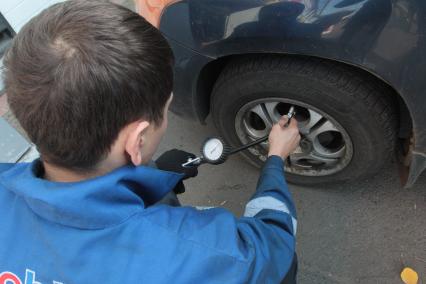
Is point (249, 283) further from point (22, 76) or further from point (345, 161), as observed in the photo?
point (345, 161)

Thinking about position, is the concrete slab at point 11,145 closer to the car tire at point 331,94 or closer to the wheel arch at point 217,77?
the wheel arch at point 217,77

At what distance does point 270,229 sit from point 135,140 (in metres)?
0.44

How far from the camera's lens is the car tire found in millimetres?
1493

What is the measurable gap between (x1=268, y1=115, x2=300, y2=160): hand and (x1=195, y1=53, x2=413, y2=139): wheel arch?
11.3 inches

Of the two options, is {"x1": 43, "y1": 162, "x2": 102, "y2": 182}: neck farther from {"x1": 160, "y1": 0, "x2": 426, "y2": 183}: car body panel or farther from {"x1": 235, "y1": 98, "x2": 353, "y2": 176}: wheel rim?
{"x1": 235, "y1": 98, "x2": 353, "y2": 176}: wheel rim

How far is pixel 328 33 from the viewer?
1.31 metres

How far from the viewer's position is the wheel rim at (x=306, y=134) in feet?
5.51

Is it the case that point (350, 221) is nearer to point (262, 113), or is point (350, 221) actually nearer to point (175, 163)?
point (262, 113)

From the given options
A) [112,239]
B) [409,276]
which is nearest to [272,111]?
[409,276]

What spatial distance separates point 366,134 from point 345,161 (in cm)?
24

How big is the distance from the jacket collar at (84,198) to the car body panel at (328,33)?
745 millimetres

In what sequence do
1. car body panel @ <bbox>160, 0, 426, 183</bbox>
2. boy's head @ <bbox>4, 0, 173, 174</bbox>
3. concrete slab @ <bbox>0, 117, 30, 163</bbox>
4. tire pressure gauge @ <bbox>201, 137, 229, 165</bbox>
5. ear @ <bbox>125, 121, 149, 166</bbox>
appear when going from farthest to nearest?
concrete slab @ <bbox>0, 117, 30, 163</bbox>
tire pressure gauge @ <bbox>201, 137, 229, 165</bbox>
car body panel @ <bbox>160, 0, 426, 183</bbox>
ear @ <bbox>125, 121, 149, 166</bbox>
boy's head @ <bbox>4, 0, 173, 174</bbox>

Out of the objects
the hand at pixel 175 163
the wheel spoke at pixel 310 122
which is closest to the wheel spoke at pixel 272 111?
the wheel spoke at pixel 310 122

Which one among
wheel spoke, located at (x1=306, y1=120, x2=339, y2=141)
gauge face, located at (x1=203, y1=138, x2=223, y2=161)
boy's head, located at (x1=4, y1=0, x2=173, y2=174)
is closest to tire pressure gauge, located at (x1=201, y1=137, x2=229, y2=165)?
gauge face, located at (x1=203, y1=138, x2=223, y2=161)
